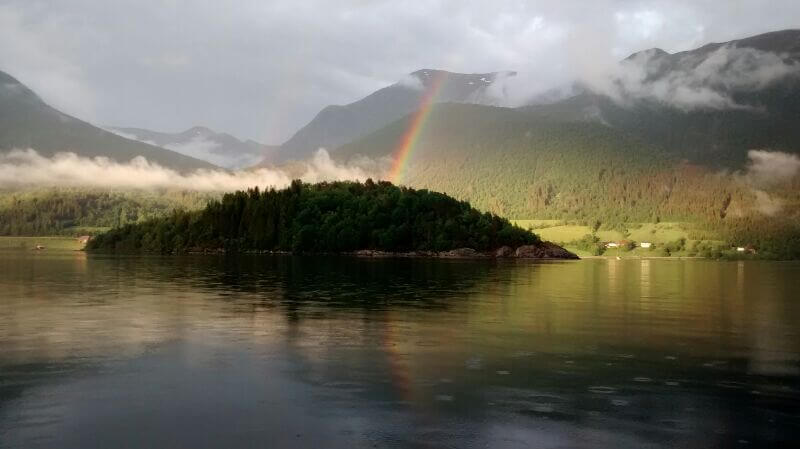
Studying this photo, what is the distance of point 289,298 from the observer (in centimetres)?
6125

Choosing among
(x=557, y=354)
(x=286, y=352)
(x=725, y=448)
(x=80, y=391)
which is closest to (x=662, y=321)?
(x=557, y=354)

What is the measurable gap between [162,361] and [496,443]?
55.0ft

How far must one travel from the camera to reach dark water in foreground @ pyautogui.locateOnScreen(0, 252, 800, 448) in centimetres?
1892

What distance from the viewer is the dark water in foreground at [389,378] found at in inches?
745

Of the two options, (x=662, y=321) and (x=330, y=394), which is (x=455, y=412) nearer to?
(x=330, y=394)

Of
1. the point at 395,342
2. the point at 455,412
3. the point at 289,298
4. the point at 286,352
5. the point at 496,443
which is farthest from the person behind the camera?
the point at 289,298

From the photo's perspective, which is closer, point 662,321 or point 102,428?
point 102,428

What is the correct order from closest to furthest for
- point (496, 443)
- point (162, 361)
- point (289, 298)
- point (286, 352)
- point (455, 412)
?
point (496, 443) → point (455, 412) → point (162, 361) → point (286, 352) → point (289, 298)

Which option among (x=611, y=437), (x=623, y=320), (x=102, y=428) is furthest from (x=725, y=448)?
(x=623, y=320)

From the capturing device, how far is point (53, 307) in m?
51.2

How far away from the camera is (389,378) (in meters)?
25.9

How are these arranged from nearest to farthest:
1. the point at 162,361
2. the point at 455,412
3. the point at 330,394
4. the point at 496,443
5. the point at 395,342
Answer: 1. the point at 496,443
2. the point at 455,412
3. the point at 330,394
4. the point at 162,361
5. the point at 395,342

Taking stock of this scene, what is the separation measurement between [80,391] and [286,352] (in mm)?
9789

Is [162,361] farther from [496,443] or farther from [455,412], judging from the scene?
[496,443]
